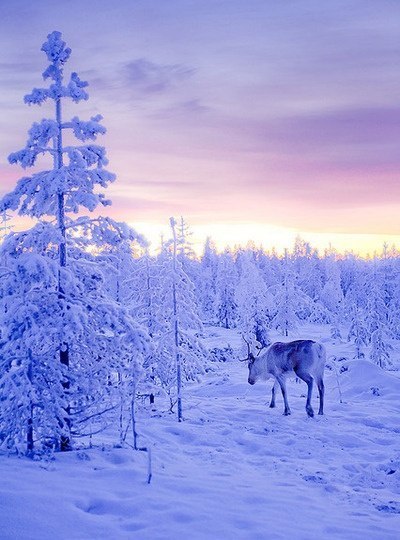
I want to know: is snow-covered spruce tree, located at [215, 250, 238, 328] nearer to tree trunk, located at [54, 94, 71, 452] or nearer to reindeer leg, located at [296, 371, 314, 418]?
reindeer leg, located at [296, 371, 314, 418]

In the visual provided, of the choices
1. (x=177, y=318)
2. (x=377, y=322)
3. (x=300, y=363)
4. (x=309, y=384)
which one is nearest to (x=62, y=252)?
(x=177, y=318)

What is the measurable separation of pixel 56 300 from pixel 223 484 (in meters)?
5.13

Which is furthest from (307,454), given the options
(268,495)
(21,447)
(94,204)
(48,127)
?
(48,127)

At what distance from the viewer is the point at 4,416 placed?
351 inches

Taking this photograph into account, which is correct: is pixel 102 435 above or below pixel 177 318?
below

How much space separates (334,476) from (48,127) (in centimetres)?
1044

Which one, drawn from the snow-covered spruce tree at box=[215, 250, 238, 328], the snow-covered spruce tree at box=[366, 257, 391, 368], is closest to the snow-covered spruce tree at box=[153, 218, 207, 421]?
the snow-covered spruce tree at box=[366, 257, 391, 368]

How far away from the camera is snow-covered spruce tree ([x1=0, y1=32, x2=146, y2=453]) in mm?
9070

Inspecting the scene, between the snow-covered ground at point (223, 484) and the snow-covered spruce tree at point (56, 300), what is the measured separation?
1107mm

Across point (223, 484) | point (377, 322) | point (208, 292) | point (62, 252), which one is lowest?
point (223, 484)

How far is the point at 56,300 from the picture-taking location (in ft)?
31.9

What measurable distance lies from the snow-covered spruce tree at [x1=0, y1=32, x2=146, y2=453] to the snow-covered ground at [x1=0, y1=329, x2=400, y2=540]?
1.11 meters

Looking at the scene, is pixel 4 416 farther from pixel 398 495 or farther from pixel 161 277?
pixel 161 277

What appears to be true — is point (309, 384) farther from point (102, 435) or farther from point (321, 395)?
point (102, 435)
